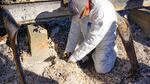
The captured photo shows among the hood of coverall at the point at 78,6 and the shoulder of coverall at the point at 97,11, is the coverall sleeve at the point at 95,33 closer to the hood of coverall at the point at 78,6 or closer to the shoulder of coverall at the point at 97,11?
the shoulder of coverall at the point at 97,11

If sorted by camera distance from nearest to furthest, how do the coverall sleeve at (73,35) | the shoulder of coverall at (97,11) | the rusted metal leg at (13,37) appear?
1. the rusted metal leg at (13,37)
2. the shoulder of coverall at (97,11)
3. the coverall sleeve at (73,35)

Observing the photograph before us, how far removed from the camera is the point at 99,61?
14.3 feet

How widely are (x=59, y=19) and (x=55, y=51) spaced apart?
540 millimetres

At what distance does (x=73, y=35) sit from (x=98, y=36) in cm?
56

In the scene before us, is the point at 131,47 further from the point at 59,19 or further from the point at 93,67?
the point at 59,19

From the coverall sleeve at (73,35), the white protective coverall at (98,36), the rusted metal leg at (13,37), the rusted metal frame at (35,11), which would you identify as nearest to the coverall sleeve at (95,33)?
the white protective coverall at (98,36)

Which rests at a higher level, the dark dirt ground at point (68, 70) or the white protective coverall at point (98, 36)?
the white protective coverall at point (98, 36)

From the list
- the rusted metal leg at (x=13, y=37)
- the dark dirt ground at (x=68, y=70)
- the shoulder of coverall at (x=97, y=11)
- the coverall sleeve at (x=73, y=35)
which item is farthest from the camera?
the coverall sleeve at (x=73, y=35)

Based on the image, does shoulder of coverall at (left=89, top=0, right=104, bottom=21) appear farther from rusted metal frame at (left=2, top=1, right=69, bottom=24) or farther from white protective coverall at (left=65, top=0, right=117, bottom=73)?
rusted metal frame at (left=2, top=1, right=69, bottom=24)

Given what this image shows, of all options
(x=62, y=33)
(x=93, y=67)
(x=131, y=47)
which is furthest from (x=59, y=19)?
(x=131, y=47)

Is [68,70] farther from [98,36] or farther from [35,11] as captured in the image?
[35,11]

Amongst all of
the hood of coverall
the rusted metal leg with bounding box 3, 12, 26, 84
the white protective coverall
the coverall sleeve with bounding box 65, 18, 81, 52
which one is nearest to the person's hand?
the white protective coverall

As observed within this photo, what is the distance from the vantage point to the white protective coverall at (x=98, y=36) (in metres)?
3.94

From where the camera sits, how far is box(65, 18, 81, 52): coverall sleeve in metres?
4.37
